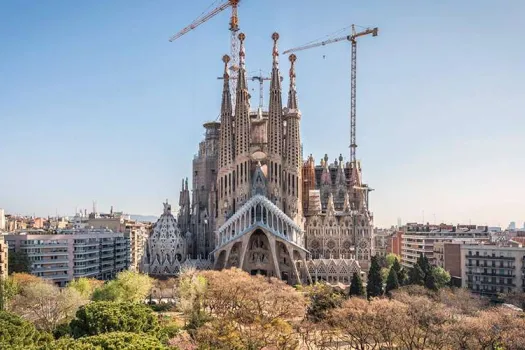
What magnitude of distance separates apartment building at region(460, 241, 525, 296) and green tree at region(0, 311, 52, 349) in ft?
225

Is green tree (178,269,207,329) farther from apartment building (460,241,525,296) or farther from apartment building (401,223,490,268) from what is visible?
apartment building (401,223,490,268)

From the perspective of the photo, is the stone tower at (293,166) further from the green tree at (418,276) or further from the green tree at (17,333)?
the green tree at (17,333)

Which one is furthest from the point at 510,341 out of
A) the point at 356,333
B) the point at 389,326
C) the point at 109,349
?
the point at 109,349

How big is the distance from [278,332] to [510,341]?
19.3 metres

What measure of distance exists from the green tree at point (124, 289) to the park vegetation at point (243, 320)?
0.42 feet

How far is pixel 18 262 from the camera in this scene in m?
96.2

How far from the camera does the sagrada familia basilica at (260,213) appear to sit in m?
108

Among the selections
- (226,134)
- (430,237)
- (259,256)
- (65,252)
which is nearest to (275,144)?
(226,134)

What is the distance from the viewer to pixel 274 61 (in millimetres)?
119688

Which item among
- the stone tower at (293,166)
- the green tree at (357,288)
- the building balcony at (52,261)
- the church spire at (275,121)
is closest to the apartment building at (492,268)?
the green tree at (357,288)

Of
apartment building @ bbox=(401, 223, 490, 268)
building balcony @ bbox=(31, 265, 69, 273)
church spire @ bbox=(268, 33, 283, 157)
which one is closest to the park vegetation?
building balcony @ bbox=(31, 265, 69, 273)

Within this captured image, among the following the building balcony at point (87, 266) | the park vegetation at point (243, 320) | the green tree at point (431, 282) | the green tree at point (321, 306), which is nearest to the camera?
the park vegetation at point (243, 320)

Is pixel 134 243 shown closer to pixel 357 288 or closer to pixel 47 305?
pixel 357 288

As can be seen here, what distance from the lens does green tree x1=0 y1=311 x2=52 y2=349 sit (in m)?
42.7
